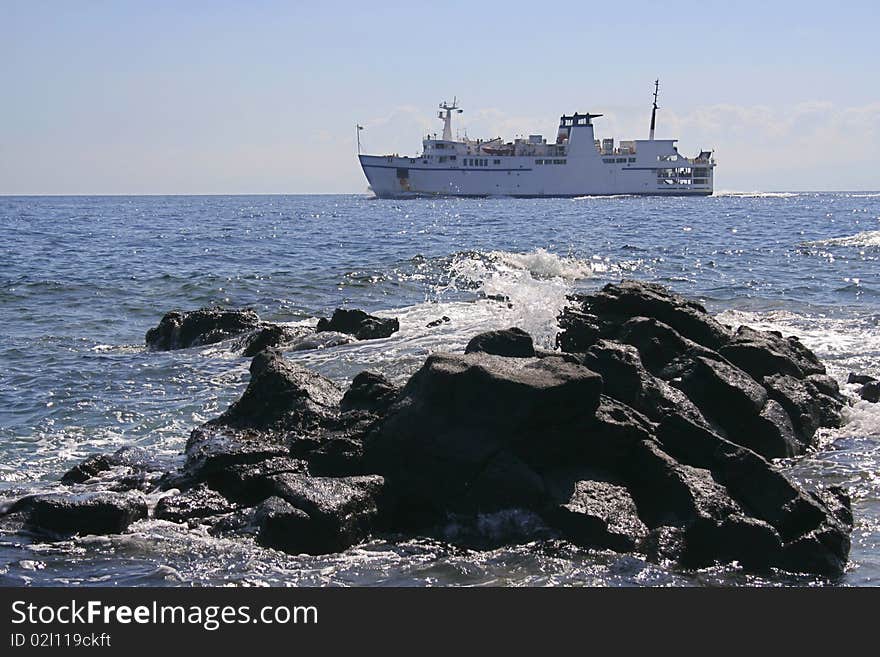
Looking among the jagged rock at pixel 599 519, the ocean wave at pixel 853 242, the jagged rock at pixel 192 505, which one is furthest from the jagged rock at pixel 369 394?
the ocean wave at pixel 853 242

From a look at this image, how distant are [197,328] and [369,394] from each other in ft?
25.1

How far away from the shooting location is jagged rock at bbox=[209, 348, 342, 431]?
7.65 m

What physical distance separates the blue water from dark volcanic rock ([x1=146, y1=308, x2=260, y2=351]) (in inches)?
16.7

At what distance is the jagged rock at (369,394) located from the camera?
7.57 metres

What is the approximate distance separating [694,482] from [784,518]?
2.02ft

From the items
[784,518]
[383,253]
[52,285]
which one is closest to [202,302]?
[52,285]

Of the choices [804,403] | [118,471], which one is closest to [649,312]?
[804,403]

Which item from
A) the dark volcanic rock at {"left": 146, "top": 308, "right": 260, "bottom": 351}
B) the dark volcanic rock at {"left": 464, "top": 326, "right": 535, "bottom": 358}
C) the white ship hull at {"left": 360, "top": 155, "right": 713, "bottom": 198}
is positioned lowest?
the dark volcanic rock at {"left": 146, "top": 308, "right": 260, "bottom": 351}

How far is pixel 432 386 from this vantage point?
6660 millimetres

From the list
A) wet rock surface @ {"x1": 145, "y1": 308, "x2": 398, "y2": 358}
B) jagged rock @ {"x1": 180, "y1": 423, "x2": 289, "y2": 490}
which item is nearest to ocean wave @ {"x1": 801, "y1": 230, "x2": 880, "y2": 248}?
wet rock surface @ {"x1": 145, "y1": 308, "x2": 398, "y2": 358}

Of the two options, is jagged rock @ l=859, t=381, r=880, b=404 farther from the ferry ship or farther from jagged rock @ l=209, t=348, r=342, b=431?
the ferry ship

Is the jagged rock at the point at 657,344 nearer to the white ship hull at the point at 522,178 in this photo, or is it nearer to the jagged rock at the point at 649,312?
the jagged rock at the point at 649,312

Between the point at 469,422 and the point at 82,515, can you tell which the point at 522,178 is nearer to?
the point at 469,422

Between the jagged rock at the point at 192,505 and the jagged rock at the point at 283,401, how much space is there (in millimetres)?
1011
